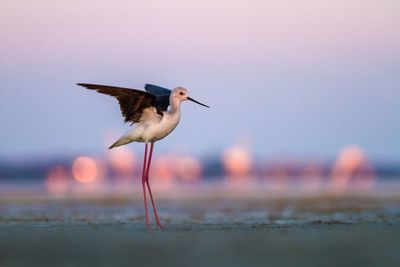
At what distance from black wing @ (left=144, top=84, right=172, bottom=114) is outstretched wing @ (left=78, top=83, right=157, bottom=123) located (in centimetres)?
40

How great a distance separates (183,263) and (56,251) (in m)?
2.31

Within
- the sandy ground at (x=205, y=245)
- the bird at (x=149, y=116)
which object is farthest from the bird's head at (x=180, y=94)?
the sandy ground at (x=205, y=245)

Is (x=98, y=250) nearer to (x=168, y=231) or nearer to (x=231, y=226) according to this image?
(x=168, y=231)

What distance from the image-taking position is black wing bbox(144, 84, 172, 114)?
19.7 m

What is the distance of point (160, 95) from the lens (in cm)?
2066

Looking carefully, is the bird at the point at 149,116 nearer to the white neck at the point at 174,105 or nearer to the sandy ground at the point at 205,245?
the white neck at the point at 174,105

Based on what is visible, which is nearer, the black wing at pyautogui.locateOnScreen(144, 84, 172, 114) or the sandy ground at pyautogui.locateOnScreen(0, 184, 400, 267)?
the sandy ground at pyautogui.locateOnScreen(0, 184, 400, 267)

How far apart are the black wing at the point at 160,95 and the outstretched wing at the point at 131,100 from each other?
396 mm

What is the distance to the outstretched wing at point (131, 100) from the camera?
18.1 m

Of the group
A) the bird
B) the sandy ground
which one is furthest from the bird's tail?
the sandy ground

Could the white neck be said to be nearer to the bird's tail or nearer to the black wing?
the black wing

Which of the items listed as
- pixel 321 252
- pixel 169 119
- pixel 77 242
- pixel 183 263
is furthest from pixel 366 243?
pixel 169 119

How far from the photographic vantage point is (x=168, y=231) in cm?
1695

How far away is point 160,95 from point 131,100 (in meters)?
1.83
